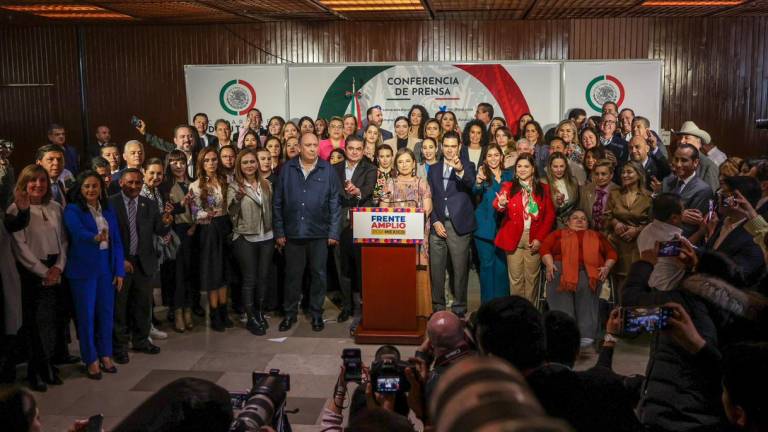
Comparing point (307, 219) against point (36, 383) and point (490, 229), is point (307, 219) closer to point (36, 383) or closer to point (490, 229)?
point (490, 229)

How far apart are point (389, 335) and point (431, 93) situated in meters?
4.44

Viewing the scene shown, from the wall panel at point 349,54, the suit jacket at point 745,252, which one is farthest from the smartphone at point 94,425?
the wall panel at point 349,54

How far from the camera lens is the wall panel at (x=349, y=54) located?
384 inches

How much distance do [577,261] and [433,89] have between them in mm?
4347

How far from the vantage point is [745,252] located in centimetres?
361

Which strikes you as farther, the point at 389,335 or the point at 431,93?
the point at 431,93

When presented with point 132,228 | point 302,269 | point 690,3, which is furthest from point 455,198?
point 690,3

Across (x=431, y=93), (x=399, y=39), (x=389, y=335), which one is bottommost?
(x=389, y=335)

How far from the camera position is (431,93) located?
9.21 meters

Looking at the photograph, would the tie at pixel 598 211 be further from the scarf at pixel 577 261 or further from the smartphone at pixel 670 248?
the smartphone at pixel 670 248

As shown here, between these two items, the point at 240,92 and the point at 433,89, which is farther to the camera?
the point at 240,92

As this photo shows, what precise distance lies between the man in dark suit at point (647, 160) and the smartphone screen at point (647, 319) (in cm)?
439

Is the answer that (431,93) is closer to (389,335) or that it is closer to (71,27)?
(389,335)

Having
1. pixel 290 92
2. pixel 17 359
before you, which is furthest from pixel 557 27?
pixel 17 359
